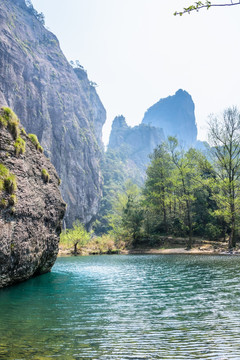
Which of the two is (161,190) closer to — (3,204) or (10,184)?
(10,184)

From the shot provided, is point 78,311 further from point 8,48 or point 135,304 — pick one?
point 8,48

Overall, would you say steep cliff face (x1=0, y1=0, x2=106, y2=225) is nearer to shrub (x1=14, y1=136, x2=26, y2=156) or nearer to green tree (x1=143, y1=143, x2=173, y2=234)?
green tree (x1=143, y1=143, x2=173, y2=234)

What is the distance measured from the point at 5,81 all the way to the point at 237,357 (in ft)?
317

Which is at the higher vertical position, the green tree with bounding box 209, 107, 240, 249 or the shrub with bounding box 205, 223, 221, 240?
the green tree with bounding box 209, 107, 240, 249

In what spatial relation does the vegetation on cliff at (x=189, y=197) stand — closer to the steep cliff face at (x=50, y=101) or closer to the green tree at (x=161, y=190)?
the green tree at (x=161, y=190)

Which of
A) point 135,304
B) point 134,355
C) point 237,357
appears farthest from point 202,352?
point 135,304

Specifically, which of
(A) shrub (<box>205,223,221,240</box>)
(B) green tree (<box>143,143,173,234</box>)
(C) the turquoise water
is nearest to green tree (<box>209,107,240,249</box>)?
(A) shrub (<box>205,223,221,240</box>)

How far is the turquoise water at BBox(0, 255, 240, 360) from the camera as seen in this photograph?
15.7 feet

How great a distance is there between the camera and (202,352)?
4.61m

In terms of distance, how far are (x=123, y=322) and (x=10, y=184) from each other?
27.6 feet

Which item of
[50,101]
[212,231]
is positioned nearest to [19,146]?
[212,231]

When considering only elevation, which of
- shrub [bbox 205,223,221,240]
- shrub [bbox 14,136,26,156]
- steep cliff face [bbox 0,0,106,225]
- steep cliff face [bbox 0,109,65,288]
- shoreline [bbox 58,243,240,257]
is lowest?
shoreline [bbox 58,243,240,257]

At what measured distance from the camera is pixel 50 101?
106938 mm

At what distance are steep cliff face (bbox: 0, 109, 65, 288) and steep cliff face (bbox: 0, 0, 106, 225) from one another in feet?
243
